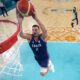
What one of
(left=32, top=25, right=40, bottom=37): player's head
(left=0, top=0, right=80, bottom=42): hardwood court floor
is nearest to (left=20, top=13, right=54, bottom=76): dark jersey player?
(left=32, top=25, right=40, bottom=37): player's head

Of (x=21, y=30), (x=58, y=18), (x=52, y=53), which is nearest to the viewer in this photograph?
(x=21, y=30)

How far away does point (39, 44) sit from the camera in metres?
1.25

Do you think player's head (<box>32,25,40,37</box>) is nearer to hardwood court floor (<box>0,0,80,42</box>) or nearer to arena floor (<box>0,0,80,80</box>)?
arena floor (<box>0,0,80,80</box>)

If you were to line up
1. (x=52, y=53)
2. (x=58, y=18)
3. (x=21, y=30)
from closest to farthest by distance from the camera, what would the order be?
(x=21, y=30), (x=52, y=53), (x=58, y=18)

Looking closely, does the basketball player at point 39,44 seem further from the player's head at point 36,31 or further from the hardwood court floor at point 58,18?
the hardwood court floor at point 58,18

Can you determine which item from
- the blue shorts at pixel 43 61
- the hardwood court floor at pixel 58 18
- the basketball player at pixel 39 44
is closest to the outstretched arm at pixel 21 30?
the basketball player at pixel 39 44

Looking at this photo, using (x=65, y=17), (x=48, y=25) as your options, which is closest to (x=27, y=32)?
(x=48, y=25)

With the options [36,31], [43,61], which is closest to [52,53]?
[43,61]

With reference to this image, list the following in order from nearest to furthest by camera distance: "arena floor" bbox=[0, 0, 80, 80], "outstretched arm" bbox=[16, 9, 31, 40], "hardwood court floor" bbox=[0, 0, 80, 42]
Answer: "outstretched arm" bbox=[16, 9, 31, 40] → "arena floor" bbox=[0, 0, 80, 80] → "hardwood court floor" bbox=[0, 0, 80, 42]

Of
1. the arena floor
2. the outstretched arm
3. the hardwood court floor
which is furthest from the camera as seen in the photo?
the hardwood court floor

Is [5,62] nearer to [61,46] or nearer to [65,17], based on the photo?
[61,46]

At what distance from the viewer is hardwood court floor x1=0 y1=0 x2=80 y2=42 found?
1.54 metres

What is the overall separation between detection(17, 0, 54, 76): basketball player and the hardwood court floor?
198mm

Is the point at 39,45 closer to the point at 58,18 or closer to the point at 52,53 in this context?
the point at 52,53
